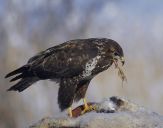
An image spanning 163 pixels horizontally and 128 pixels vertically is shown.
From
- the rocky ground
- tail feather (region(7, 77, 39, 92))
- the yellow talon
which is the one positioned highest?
tail feather (region(7, 77, 39, 92))

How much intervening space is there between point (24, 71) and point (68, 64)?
0.92 meters

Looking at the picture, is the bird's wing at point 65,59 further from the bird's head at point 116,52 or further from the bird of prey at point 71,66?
the bird's head at point 116,52

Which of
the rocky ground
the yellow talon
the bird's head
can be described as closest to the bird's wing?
the bird's head

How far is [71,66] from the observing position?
11086 millimetres

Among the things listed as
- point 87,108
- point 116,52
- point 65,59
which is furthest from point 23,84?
point 116,52

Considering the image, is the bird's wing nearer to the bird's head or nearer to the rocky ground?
the bird's head

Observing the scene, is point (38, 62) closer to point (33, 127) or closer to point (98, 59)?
point (98, 59)

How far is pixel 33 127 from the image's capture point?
9070mm

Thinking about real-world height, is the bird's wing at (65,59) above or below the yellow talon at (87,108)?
above

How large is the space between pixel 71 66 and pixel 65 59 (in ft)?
0.76

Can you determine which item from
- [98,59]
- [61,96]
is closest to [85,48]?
[98,59]

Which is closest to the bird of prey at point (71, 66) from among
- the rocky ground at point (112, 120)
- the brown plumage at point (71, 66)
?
the brown plumage at point (71, 66)

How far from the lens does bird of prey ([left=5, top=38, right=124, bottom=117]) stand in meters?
10.8

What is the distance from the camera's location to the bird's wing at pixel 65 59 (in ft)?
35.8
